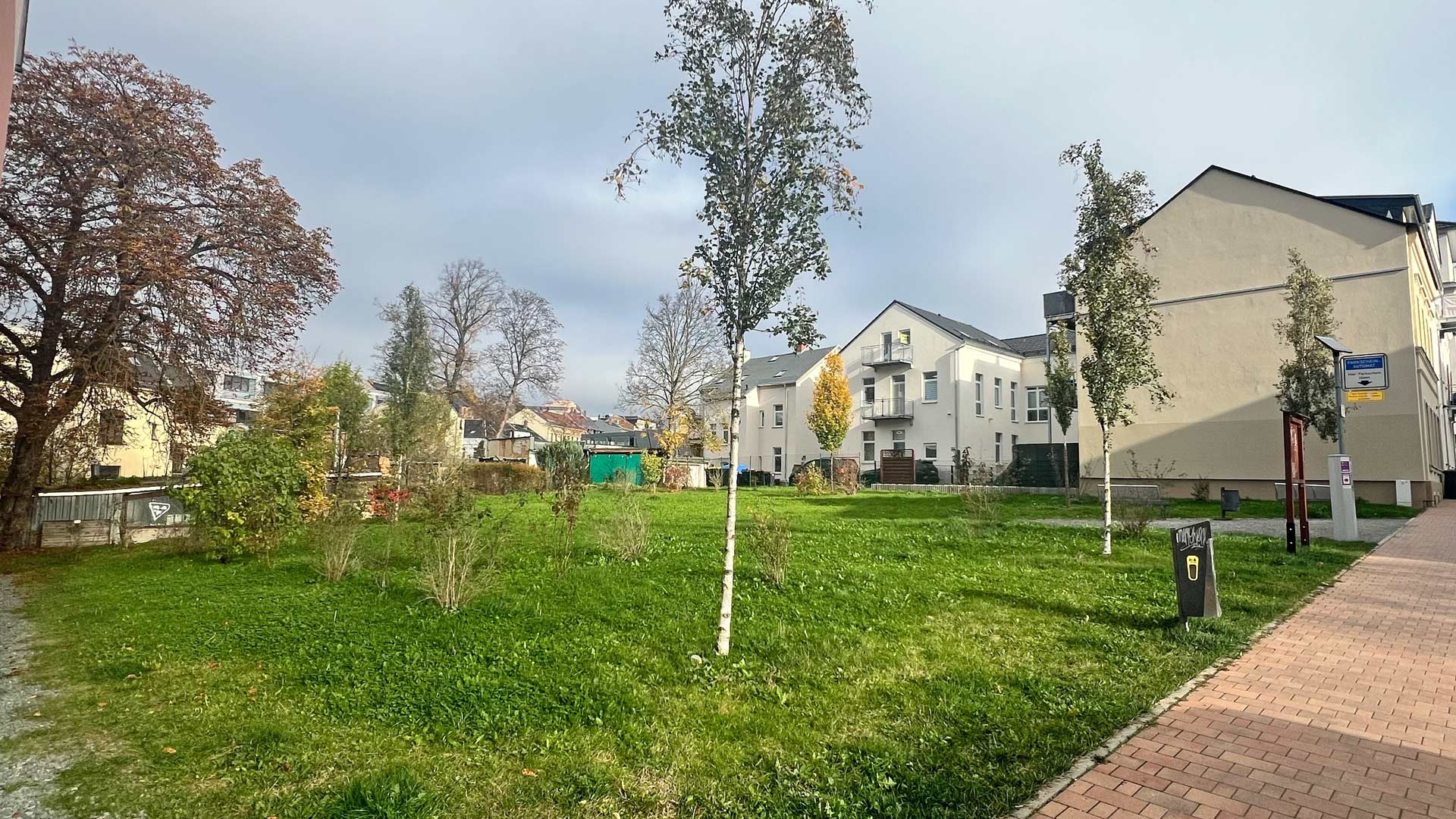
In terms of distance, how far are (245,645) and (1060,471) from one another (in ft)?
97.7

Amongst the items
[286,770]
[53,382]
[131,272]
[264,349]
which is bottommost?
[286,770]

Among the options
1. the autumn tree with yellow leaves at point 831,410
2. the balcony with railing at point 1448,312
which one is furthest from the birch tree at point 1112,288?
the balcony with railing at point 1448,312

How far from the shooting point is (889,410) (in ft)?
131

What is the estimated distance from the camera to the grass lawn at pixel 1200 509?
16.9m

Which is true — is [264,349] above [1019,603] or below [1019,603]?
above

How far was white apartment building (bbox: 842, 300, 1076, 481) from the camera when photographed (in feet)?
123

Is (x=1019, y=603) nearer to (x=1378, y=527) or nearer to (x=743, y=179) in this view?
(x=743, y=179)

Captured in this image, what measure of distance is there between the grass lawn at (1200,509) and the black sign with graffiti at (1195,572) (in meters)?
9.92

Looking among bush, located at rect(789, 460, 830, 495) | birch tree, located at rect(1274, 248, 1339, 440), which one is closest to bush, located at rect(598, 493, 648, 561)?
bush, located at rect(789, 460, 830, 495)

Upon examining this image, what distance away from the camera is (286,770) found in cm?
358

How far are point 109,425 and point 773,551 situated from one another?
44.5 ft

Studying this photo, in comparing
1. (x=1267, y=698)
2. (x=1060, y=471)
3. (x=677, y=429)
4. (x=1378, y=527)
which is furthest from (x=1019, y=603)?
(x=677, y=429)

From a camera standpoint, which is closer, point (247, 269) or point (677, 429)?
point (247, 269)

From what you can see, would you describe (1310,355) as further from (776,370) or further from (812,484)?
(776,370)
